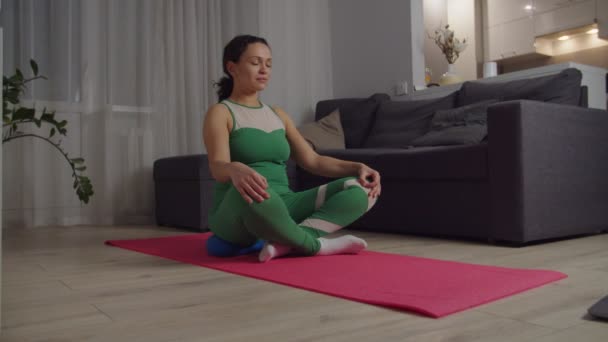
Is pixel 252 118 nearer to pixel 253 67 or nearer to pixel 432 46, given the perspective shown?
pixel 253 67

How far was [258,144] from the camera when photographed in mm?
1907

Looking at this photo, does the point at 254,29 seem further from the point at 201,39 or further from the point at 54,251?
the point at 54,251

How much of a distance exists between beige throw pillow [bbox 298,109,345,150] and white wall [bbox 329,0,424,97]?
699mm

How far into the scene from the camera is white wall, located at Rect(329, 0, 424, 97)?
4.25m

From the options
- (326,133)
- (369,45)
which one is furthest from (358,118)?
(369,45)

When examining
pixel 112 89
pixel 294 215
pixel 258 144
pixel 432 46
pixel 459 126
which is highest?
pixel 432 46

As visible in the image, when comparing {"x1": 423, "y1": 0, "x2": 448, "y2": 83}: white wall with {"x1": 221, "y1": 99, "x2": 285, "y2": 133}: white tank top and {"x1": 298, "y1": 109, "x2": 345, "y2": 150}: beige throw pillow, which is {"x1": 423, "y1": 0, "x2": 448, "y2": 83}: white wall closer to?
{"x1": 298, "y1": 109, "x2": 345, "y2": 150}: beige throw pillow

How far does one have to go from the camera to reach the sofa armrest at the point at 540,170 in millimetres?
2109

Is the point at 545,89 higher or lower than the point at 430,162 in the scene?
higher

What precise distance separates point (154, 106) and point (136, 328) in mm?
2892

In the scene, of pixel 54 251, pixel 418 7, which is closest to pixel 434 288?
pixel 54 251

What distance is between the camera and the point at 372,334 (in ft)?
3.13

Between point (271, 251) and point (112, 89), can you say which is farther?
point (112, 89)

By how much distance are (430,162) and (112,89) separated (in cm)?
220
